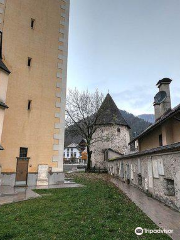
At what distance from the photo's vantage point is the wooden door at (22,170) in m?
12.1

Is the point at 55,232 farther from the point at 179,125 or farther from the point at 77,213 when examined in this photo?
the point at 179,125

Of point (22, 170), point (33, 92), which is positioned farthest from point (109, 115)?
point (22, 170)

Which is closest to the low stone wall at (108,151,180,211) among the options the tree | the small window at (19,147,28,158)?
the small window at (19,147,28,158)

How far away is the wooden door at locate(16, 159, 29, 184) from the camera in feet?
39.8

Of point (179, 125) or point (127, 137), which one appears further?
point (127, 137)

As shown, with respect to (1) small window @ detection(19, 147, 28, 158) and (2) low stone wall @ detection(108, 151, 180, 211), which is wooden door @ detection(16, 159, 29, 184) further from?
(2) low stone wall @ detection(108, 151, 180, 211)

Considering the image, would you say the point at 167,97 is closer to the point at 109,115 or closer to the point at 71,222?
the point at 71,222

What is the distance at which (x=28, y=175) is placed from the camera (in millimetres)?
12391

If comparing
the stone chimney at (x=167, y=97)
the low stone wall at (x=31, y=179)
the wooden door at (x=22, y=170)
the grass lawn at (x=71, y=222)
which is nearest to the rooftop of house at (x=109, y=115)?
the stone chimney at (x=167, y=97)

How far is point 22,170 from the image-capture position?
12328 millimetres

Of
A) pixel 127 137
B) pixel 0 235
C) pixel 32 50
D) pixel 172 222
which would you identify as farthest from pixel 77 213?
pixel 127 137

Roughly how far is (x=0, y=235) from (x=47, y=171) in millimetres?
9161

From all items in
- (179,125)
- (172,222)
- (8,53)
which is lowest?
(172,222)

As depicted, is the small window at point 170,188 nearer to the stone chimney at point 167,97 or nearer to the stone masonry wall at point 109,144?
the stone chimney at point 167,97
